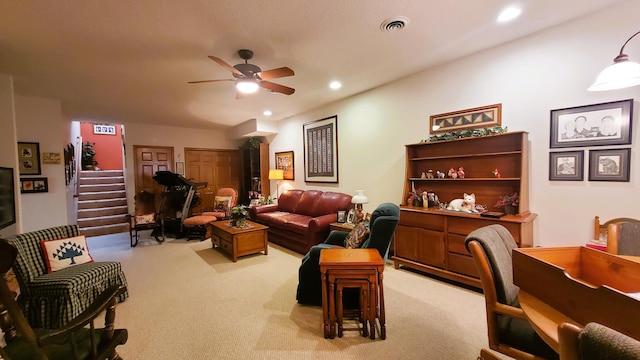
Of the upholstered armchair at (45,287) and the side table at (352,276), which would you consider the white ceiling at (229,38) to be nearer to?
the upholstered armchair at (45,287)

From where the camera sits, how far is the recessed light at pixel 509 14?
221 centimetres

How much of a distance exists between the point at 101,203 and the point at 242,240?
507 centimetres

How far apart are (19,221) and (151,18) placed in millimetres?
3311

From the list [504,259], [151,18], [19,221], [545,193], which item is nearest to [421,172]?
[545,193]

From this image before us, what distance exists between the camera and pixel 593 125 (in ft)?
7.76

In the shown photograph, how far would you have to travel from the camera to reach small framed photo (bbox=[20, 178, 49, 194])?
406cm

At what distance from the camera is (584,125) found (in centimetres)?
241

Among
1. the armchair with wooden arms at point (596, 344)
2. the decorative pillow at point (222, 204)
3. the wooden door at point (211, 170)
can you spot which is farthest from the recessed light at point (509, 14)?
the wooden door at point (211, 170)

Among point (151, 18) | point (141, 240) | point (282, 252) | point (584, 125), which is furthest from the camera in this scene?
point (141, 240)

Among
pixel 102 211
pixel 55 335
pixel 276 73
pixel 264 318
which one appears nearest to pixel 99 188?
pixel 102 211

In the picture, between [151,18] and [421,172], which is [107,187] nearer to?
[151,18]

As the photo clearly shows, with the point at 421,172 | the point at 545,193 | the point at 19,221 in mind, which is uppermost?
the point at 421,172

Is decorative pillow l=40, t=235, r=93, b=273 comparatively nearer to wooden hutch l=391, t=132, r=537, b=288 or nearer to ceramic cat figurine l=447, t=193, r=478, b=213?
wooden hutch l=391, t=132, r=537, b=288

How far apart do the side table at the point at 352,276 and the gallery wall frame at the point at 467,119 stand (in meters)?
2.13
